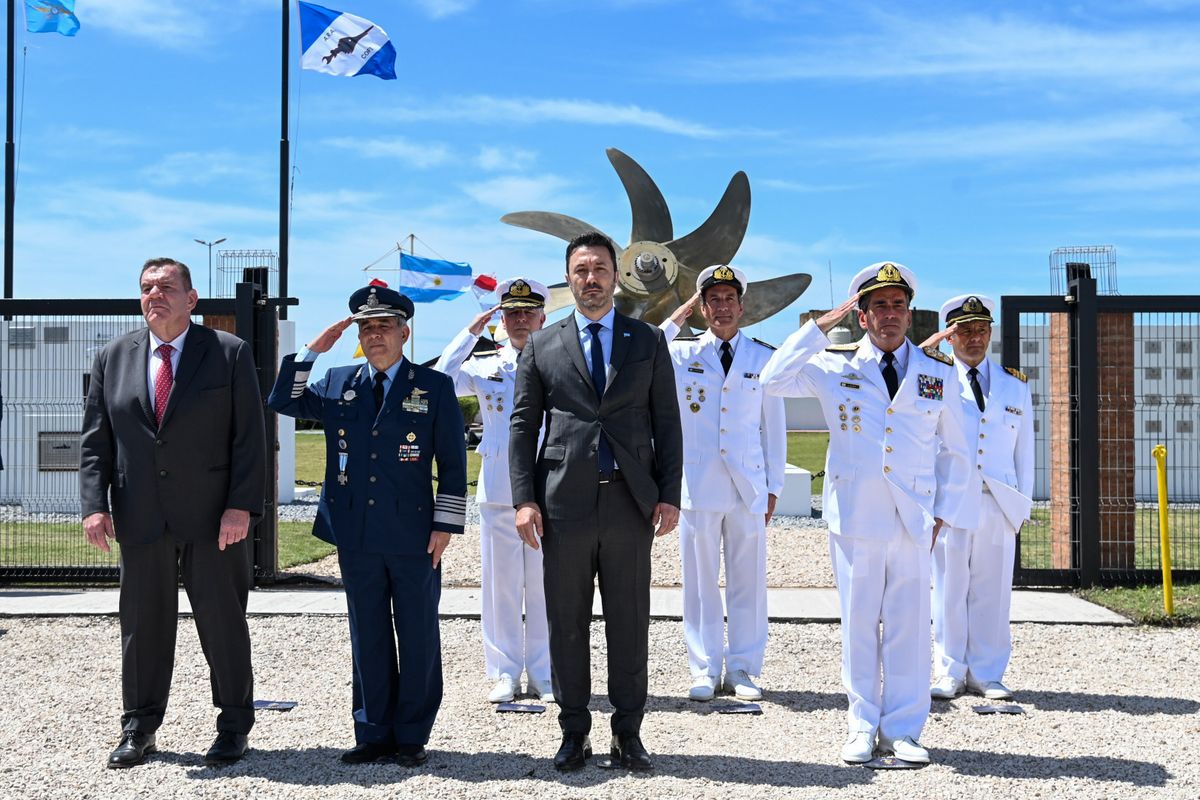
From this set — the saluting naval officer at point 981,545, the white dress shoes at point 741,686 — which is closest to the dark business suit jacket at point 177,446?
the white dress shoes at point 741,686

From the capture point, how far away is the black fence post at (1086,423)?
847cm

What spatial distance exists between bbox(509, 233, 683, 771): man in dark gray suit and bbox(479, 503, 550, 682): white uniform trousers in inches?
47.6

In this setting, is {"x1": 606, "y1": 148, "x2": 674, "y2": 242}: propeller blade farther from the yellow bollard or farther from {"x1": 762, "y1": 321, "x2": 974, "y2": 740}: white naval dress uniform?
{"x1": 762, "y1": 321, "x2": 974, "y2": 740}: white naval dress uniform

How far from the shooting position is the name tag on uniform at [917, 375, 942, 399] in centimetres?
428

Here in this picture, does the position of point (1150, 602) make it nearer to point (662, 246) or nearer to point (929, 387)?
point (929, 387)

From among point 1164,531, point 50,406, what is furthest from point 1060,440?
point 50,406

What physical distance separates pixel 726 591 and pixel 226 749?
7.95 feet

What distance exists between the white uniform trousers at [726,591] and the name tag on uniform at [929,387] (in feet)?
4.69

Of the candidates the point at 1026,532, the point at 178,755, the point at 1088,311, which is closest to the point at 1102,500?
the point at 1088,311

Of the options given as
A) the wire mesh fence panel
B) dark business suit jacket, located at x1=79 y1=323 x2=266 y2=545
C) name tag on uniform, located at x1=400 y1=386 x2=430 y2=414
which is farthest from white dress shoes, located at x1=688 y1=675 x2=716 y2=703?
the wire mesh fence panel

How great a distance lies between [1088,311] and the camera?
8.50 m

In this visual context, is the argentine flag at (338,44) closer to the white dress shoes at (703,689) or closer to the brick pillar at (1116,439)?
the brick pillar at (1116,439)

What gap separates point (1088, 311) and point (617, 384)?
5789 millimetres

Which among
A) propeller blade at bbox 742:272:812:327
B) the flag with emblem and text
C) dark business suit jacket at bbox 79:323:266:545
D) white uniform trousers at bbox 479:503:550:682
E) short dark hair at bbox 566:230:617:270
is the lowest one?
white uniform trousers at bbox 479:503:550:682
